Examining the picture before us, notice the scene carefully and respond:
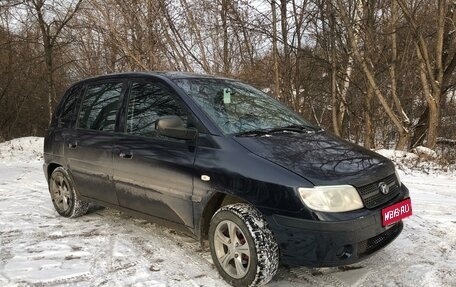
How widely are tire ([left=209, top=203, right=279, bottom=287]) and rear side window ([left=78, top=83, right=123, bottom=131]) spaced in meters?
1.78

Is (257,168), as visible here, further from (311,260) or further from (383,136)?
(383,136)

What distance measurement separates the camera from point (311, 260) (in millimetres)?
3111

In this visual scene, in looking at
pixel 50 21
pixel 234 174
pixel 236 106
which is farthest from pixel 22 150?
pixel 234 174

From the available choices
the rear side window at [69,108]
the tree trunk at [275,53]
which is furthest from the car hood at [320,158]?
the tree trunk at [275,53]

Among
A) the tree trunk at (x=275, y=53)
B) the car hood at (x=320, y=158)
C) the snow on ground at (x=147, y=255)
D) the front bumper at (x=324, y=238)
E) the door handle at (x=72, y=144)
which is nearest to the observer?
the front bumper at (x=324, y=238)

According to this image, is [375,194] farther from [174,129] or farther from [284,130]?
[174,129]

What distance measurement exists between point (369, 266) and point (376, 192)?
31.4 inches

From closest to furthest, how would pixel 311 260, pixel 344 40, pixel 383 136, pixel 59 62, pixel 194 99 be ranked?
pixel 311 260
pixel 194 99
pixel 344 40
pixel 383 136
pixel 59 62

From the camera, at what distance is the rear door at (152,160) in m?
3.79

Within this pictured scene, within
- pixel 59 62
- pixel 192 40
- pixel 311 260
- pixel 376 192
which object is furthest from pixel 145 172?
pixel 59 62

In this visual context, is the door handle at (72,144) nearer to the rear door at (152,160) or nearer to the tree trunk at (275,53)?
the rear door at (152,160)

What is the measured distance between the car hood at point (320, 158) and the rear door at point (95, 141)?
166 cm

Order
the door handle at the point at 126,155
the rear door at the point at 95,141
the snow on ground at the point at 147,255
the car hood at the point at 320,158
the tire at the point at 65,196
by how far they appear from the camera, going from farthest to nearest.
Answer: the tire at the point at 65,196 < the rear door at the point at 95,141 < the door handle at the point at 126,155 < the snow on ground at the point at 147,255 < the car hood at the point at 320,158

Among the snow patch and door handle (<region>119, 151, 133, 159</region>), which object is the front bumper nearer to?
door handle (<region>119, 151, 133, 159</region>)
